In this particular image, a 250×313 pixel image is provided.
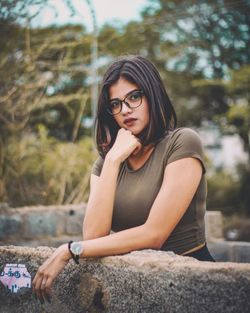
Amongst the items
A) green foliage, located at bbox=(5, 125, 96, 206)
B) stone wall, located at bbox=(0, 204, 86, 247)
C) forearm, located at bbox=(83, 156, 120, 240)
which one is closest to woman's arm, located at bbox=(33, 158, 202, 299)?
forearm, located at bbox=(83, 156, 120, 240)

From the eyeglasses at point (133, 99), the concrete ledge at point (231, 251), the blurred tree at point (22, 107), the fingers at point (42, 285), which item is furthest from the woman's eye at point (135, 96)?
the blurred tree at point (22, 107)

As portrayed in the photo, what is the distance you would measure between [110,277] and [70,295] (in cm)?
23

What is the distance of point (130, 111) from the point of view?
8.23ft

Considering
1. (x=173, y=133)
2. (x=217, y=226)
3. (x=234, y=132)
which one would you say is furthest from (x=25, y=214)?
(x=234, y=132)

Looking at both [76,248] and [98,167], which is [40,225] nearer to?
[98,167]

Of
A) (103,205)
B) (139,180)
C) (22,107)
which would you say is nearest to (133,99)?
(139,180)

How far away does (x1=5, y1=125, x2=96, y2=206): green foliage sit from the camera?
6.18 metres

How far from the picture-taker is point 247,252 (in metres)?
4.56

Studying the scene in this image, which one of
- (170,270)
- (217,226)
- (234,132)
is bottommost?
(234,132)

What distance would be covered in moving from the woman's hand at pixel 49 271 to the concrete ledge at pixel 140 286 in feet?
0.22

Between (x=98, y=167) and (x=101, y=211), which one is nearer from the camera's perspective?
(x=101, y=211)

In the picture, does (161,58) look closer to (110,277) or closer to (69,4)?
(69,4)

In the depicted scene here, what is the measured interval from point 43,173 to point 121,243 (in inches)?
191

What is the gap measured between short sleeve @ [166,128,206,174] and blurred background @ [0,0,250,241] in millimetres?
1249
